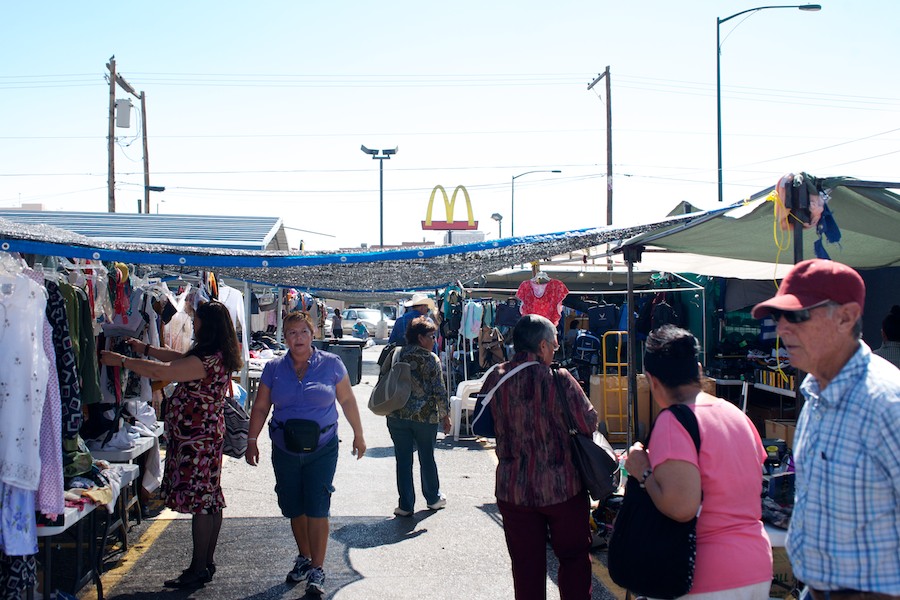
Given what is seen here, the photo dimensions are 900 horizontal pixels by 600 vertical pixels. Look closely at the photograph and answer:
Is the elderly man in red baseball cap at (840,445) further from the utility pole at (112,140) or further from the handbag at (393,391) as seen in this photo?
the utility pole at (112,140)

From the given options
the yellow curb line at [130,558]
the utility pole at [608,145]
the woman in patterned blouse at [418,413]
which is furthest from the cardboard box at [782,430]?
the utility pole at [608,145]

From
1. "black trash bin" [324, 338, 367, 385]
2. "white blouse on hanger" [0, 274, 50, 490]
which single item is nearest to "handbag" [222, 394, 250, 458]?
"white blouse on hanger" [0, 274, 50, 490]

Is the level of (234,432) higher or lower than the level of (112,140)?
lower

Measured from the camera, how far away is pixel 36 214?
550 inches

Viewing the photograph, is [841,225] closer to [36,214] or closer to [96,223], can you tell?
[96,223]

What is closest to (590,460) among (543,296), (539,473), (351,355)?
(539,473)

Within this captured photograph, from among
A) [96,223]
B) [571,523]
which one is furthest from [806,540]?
[96,223]

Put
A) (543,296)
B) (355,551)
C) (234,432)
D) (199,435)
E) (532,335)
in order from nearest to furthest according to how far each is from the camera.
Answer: (532,335)
(199,435)
(234,432)
(355,551)
(543,296)

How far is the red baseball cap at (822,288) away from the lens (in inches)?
96.3

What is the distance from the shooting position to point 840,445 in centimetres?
233

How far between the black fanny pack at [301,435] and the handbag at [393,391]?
170 centimetres

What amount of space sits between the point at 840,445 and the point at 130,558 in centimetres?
540

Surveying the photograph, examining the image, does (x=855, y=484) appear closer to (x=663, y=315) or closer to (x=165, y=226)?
(x=663, y=315)

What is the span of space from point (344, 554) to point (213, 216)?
10240 mm
